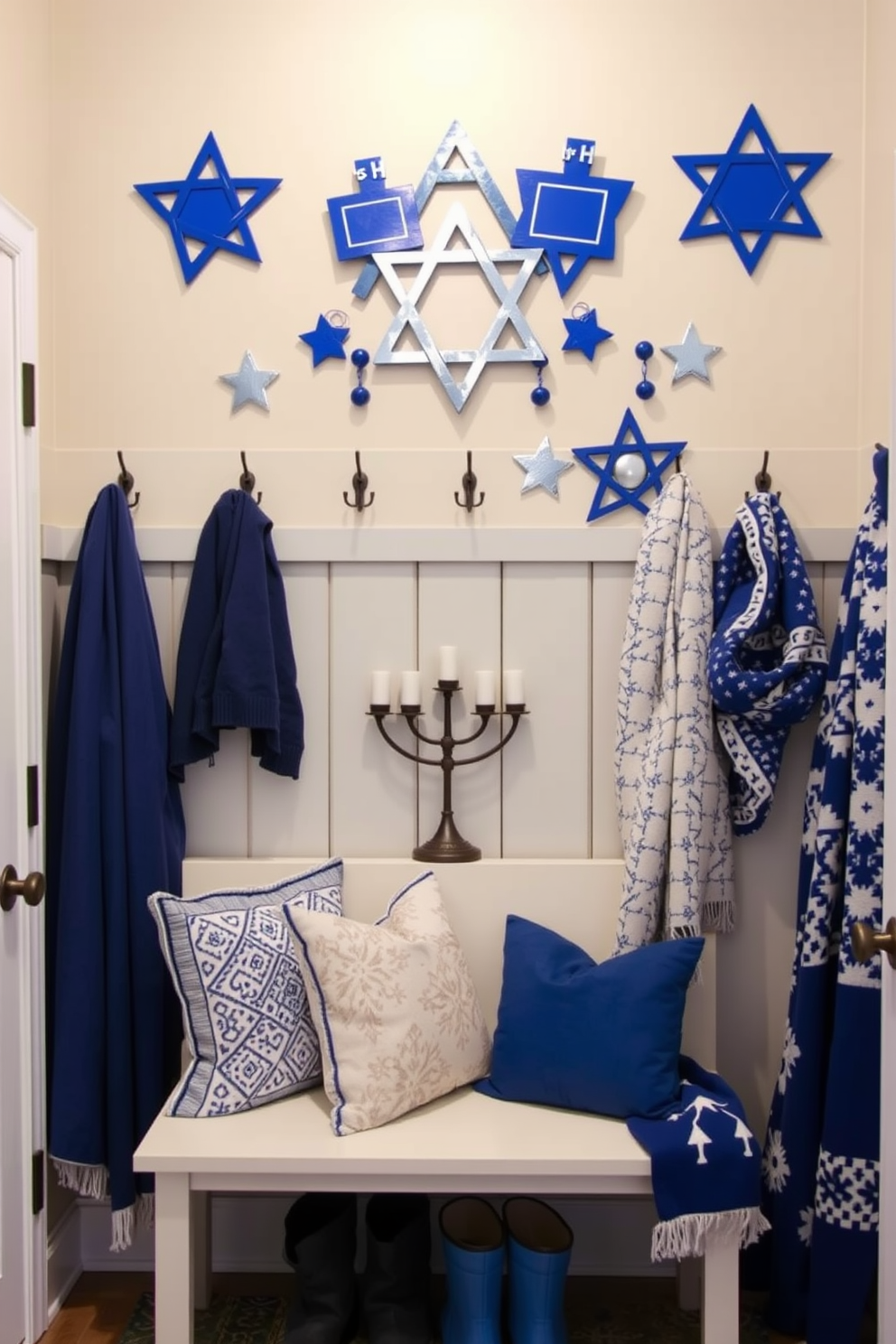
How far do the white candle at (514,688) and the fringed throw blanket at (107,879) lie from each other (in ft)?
2.20

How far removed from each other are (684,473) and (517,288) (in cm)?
49

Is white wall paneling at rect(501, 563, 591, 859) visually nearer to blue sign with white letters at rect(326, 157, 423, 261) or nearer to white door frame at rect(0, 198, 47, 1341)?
blue sign with white letters at rect(326, 157, 423, 261)

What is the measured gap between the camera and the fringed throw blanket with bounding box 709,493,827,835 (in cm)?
205

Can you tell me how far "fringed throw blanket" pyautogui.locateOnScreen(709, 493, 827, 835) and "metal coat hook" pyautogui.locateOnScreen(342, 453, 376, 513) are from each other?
0.71 m

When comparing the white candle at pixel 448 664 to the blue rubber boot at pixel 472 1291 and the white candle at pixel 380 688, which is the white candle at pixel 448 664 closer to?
the white candle at pixel 380 688

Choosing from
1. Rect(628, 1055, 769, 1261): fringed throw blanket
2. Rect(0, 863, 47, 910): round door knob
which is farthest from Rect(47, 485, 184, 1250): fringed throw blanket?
Rect(628, 1055, 769, 1261): fringed throw blanket

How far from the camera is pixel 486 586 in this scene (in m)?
2.26

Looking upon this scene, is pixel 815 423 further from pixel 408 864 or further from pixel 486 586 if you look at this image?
pixel 408 864

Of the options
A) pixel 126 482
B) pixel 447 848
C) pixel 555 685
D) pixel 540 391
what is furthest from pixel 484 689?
pixel 126 482

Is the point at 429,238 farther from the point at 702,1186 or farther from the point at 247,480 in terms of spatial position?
the point at 702,1186

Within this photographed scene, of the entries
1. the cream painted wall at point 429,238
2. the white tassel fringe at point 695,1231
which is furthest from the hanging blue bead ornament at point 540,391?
the white tassel fringe at point 695,1231

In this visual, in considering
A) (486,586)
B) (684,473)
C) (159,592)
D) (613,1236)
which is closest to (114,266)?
(159,592)

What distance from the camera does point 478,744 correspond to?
2266 millimetres

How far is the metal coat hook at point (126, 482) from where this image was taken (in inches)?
88.7
